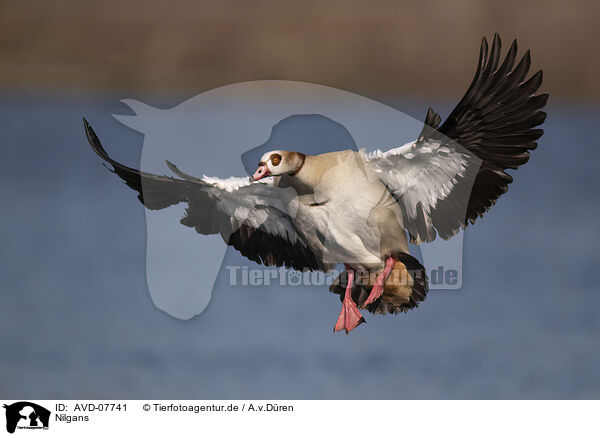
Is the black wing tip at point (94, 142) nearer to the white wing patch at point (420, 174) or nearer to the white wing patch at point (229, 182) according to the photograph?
the white wing patch at point (229, 182)

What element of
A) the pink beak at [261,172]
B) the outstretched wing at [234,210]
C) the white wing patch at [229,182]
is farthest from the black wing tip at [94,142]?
the pink beak at [261,172]

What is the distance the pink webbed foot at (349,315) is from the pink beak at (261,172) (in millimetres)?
332

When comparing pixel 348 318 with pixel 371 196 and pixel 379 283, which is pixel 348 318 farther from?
pixel 371 196

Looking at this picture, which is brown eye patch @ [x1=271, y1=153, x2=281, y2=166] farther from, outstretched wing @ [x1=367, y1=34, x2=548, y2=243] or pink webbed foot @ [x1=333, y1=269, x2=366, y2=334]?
pink webbed foot @ [x1=333, y1=269, x2=366, y2=334]

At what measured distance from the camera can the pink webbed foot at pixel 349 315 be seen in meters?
1.80

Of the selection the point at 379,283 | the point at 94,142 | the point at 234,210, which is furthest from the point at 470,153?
the point at 94,142

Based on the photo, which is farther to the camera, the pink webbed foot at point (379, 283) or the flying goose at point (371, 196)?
the pink webbed foot at point (379, 283)

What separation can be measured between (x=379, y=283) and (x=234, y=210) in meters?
0.42

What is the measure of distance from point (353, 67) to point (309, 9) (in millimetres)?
202

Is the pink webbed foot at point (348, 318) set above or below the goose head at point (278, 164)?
below
